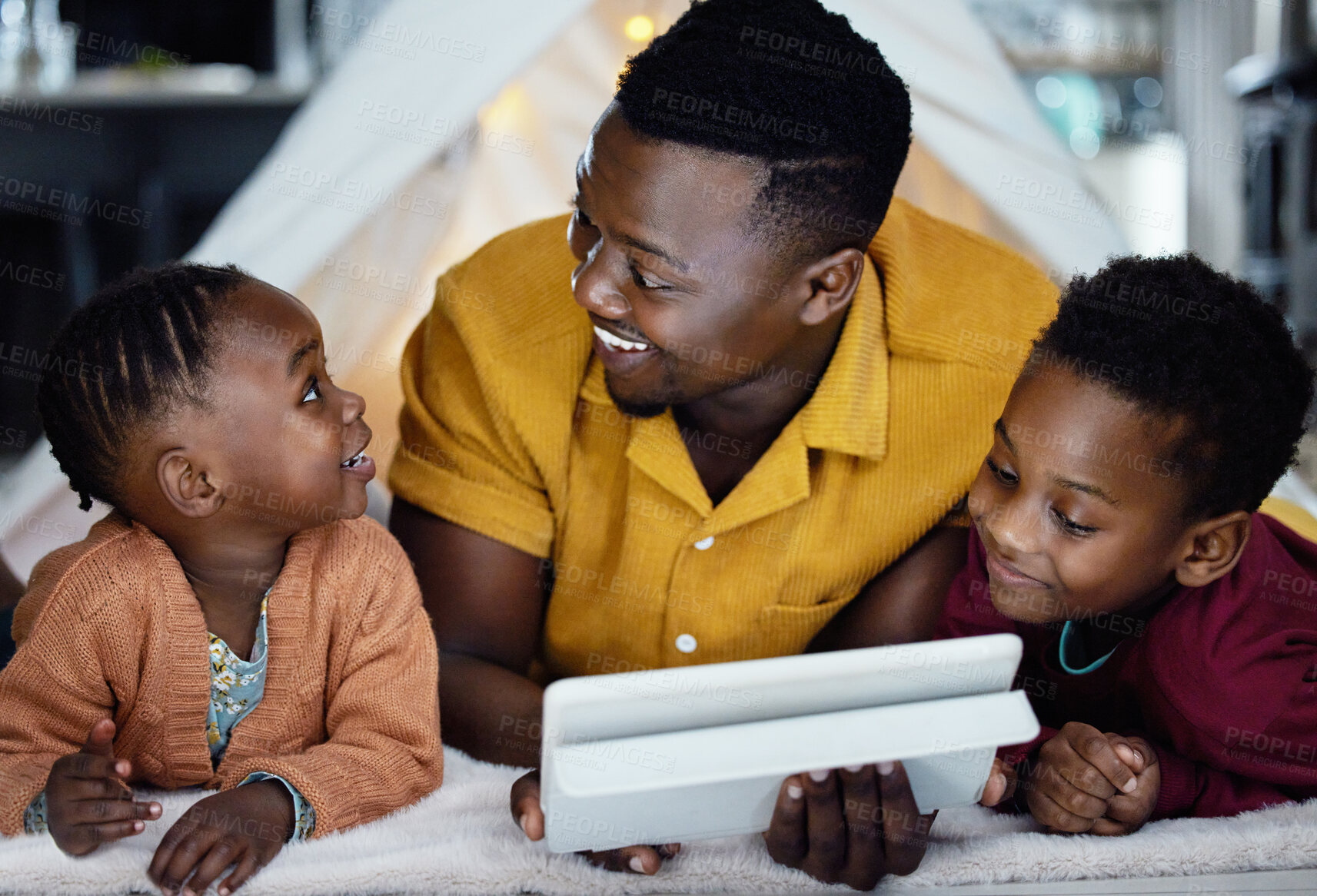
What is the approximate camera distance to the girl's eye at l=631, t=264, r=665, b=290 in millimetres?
1056

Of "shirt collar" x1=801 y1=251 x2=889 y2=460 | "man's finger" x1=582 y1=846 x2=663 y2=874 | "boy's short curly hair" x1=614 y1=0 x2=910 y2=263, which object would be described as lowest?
"man's finger" x1=582 y1=846 x2=663 y2=874

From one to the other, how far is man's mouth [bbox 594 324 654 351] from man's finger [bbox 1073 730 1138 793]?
0.52m

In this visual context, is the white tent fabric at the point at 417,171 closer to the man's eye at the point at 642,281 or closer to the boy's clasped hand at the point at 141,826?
the man's eye at the point at 642,281

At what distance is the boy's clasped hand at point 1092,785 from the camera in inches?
36.6

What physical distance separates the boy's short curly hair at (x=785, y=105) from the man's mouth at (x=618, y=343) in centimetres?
15

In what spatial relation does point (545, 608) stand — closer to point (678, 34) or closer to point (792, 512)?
point (792, 512)

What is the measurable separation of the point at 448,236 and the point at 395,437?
0.39m

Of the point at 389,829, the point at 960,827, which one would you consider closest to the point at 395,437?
the point at 389,829

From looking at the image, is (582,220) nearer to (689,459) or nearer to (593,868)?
(689,459)

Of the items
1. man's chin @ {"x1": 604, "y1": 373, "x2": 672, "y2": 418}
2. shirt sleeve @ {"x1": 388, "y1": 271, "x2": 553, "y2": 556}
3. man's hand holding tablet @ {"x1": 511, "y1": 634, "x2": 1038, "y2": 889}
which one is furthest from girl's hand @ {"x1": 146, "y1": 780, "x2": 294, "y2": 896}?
man's chin @ {"x1": 604, "y1": 373, "x2": 672, "y2": 418}

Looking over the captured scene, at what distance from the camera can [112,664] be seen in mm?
956

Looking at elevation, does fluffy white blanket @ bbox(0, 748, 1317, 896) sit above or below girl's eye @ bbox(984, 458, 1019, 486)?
below

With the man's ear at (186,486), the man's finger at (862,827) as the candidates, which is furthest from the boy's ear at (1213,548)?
the man's ear at (186,486)

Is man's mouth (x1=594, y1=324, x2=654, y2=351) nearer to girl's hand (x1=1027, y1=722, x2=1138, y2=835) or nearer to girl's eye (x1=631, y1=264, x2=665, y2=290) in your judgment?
girl's eye (x1=631, y1=264, x2=665, y2=290)
